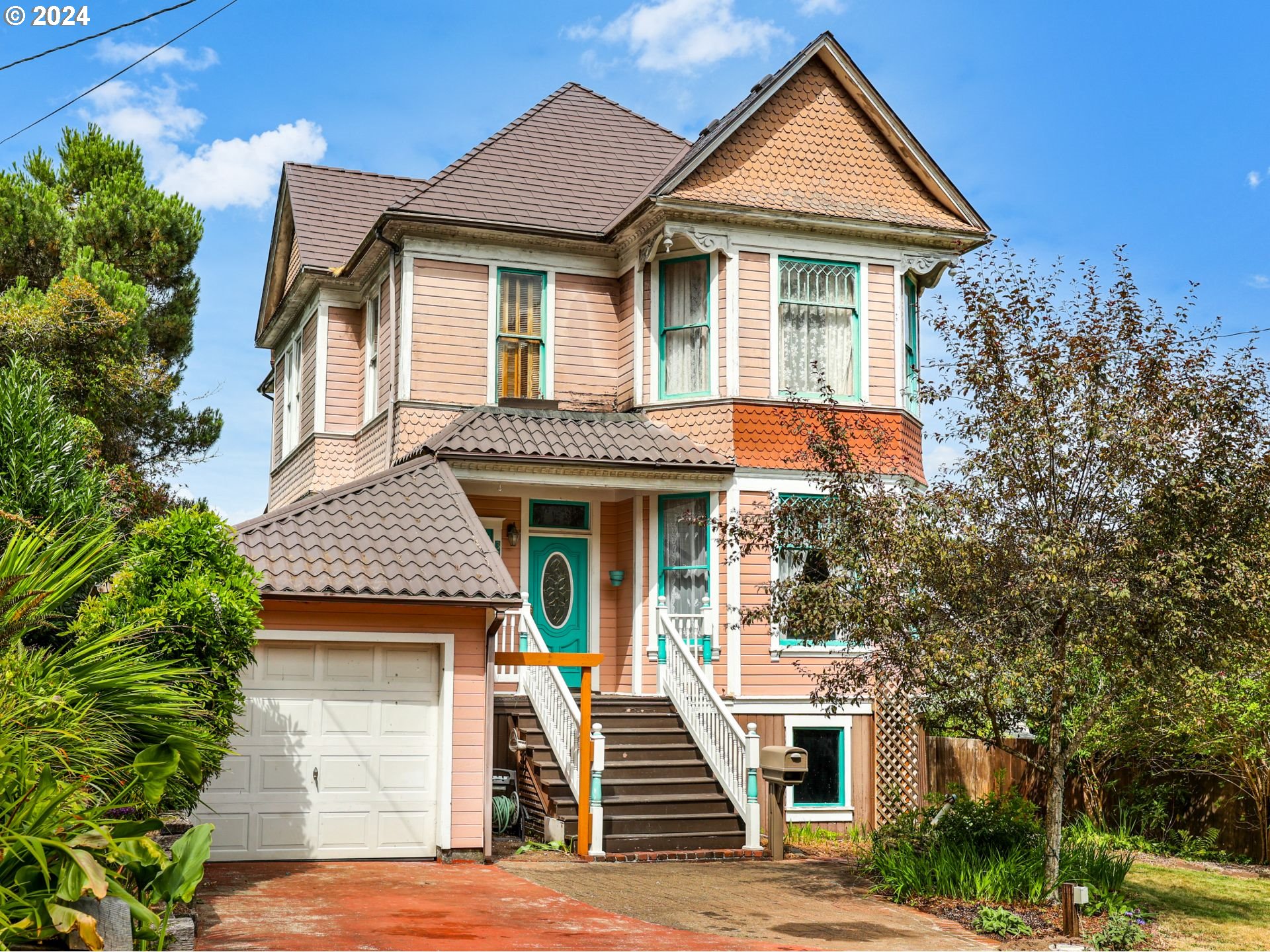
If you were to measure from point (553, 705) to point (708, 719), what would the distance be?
197cm

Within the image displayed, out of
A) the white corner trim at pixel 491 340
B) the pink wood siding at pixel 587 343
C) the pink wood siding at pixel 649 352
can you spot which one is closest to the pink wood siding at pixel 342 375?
the white corner trim at pixel 491 340

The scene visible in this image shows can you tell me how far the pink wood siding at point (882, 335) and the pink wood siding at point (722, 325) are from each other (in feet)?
6.97

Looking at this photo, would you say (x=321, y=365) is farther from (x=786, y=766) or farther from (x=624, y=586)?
(x=786, y=766)

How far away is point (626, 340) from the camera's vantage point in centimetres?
1967

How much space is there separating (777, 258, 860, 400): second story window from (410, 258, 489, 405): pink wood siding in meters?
4.37

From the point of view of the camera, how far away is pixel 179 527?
11.7 meters

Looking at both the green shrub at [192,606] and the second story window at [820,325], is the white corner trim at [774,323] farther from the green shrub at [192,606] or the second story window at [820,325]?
the green shrub at [192,606]

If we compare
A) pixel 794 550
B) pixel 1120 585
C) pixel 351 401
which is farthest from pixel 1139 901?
pixel 351 401

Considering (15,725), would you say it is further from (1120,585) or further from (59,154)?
(59,154)

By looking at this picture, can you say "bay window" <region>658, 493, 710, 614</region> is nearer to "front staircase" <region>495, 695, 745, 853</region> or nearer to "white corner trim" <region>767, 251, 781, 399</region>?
"front staircase" <region>495, 695, 745, 853</region>

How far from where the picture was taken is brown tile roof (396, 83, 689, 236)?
19.4 metres

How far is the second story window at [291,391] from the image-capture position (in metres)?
23.8

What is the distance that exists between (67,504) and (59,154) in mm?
21125

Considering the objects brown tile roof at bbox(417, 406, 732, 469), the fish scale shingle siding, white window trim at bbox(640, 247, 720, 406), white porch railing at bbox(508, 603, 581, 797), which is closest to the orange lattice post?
white porch railing at bbox(508, 603, 581, 797)
